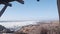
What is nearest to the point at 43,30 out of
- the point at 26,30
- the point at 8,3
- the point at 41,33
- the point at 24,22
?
the point at 41,33

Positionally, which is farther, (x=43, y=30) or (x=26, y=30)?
(x=26, y=30)

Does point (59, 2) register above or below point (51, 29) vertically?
above

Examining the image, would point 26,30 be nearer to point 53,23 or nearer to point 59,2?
point 53,23

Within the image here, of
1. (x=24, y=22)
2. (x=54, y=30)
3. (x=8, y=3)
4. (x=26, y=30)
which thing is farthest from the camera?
(x=8, y=3)

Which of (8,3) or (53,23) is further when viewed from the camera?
(8,3)

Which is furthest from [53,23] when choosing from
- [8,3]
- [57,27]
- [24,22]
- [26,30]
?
[8,3]

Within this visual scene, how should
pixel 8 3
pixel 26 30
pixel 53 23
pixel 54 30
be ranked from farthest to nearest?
pixel 8 3
pixel 26 30
pixel 53 23
pixel 54 30

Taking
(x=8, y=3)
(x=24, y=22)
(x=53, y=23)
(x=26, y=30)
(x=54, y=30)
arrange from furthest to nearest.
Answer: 1. (x=8, y=3)
2. (x=24, y=22)
3. (x=26, y=30)
4. (x=53, y=23)
5. (x=54, y=30)

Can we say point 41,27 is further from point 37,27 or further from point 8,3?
point 8,3

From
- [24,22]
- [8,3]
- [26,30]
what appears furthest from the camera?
[8,3]
